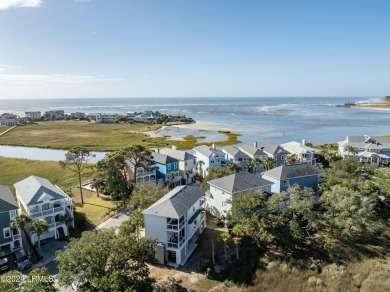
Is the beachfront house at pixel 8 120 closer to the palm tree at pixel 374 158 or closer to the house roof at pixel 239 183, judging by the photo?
the house roof at pixel 239 183

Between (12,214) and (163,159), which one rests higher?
(163,159)

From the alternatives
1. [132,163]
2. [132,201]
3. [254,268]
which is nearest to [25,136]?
[132,163]

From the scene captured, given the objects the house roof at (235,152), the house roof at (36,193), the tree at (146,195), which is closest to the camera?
the house roof at (36,193)

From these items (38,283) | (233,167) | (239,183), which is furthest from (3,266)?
(233,167)

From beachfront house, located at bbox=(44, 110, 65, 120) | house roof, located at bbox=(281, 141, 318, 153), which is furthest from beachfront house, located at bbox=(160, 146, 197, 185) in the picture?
beachfront house, located at bbox=(44, 110, 65, 120)

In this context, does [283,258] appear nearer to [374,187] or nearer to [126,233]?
[126,233]

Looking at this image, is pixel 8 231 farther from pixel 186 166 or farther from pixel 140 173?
pixel 186 166

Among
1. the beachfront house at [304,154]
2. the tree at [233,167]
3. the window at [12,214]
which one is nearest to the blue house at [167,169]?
the tree at [233,167]
